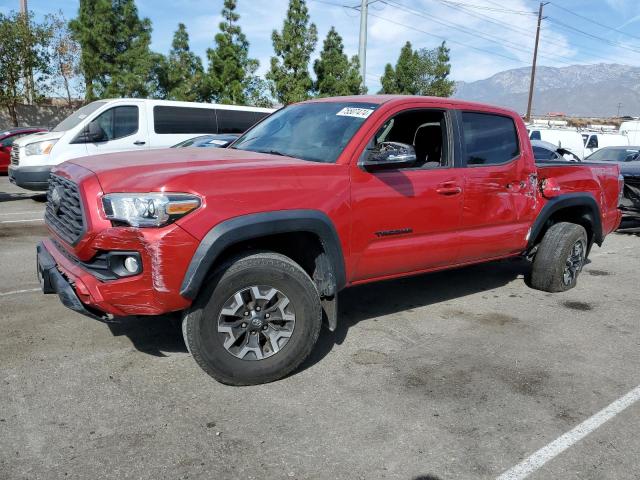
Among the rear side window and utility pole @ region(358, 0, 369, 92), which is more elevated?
utility pole @ region(358, 0, 369, 92)

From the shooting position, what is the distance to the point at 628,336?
4.55 metres

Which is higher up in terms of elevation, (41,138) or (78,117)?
(78,117)

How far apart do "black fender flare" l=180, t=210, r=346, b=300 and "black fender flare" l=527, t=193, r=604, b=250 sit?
249 cm

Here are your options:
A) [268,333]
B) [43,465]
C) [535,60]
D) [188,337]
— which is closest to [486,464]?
[268,333]

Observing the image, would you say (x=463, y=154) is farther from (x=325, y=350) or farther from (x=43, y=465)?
(x=43, y=465)

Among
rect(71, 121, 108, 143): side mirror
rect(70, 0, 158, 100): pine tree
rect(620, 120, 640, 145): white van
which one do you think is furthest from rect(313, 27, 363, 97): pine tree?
rect(620, 120, 640, 145): white van

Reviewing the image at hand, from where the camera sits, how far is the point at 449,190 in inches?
168

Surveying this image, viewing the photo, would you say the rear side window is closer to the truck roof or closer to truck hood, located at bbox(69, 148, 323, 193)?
the truck roof

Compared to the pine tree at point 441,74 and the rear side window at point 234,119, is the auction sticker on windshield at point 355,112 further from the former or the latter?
the pine tree at point 441,74

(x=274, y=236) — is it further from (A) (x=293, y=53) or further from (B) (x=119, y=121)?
(A) (x=293, y=53)

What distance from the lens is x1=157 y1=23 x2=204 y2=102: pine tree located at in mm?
22797

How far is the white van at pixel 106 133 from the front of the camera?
32.9 feet

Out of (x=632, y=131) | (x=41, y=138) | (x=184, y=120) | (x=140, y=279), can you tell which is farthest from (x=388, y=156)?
(x=632, y=131)

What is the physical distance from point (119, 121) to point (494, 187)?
→ 27.7 feet
